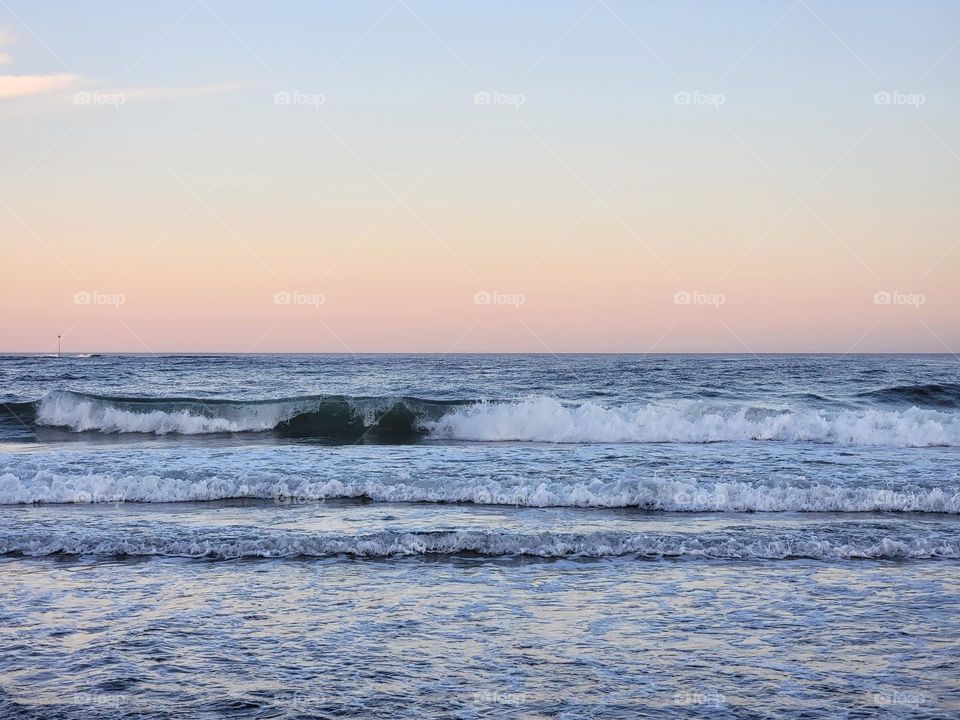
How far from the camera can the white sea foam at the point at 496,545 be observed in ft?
32.4

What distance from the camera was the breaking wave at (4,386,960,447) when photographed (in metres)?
23.7

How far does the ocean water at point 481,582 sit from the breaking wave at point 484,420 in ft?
9.16

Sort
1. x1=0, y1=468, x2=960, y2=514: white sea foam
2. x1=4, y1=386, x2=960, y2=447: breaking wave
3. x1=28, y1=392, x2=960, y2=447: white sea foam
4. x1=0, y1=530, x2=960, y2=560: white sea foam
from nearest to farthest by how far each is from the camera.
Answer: x1=0, y1=530, x2=960, y2=560: white sea foam
x1=0, y1=468, x2=960, y2=514: white sea foam
x1=28, y1=392, x2=960, y2=447: white sea foam
x1=4, y1=386, x2=960, y2=447: breaking wave

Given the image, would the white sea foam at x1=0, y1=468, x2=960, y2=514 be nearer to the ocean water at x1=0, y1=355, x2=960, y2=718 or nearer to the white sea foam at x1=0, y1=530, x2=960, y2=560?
the ocean water at x1=0, y1=355, x2=960, y2=718

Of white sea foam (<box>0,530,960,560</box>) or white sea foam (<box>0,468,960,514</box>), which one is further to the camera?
white sea foam (<box>0,468,960,514</box>)

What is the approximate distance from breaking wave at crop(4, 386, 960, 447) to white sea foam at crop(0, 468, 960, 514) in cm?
966

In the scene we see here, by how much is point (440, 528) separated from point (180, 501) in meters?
5.34

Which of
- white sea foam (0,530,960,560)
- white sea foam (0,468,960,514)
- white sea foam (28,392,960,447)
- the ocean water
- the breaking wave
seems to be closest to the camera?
the ocean water

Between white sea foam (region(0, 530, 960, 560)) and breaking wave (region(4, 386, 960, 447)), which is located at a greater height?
breaking wave (region(4, 386, 960, 447))

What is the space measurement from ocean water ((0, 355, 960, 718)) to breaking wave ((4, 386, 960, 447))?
9.16 feet

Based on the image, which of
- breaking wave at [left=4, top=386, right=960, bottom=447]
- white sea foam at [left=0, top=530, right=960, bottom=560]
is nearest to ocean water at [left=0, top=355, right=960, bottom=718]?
white sea foam at [left=0, top=530, right=960, bottom=560]

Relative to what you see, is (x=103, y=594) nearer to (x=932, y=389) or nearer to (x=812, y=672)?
(x=812, y=672)

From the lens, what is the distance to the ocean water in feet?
18.7

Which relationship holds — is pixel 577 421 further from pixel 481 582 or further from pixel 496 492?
pixel 481 582
